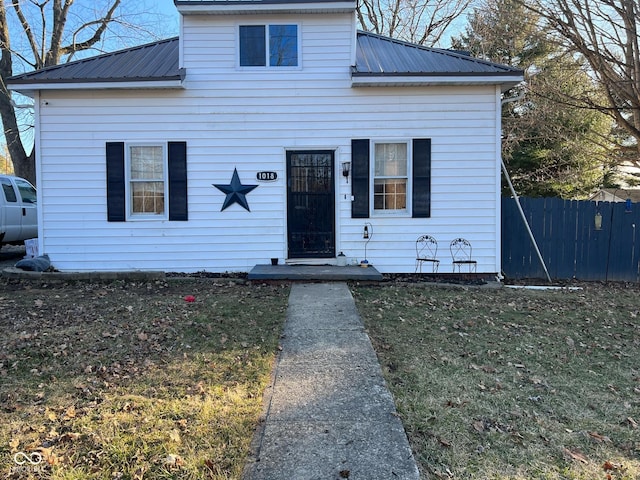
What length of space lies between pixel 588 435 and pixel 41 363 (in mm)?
4480

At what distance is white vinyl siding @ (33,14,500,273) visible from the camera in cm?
864

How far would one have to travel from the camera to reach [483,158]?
873cm

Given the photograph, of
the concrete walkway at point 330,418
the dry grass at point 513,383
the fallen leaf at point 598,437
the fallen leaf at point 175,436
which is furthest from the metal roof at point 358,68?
the fallen leaf at point 175,436

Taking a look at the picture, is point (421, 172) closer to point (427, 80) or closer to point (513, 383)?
point (427, 80)

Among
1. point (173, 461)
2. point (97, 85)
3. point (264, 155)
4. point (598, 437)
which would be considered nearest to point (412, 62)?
point (264, 155)

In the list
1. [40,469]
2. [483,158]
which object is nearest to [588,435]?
[40,469]

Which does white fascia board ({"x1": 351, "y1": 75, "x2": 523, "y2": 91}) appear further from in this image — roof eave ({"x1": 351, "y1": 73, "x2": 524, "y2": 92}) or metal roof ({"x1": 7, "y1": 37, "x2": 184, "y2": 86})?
metal roof ({"x1": 7, "y1": 37, "x2": 184, "y2": 86})

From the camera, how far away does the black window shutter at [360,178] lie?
870 cm

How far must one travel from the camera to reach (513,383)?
389cm

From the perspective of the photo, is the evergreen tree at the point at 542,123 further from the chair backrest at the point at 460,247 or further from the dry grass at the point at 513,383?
the dry grass at the point at 513,383

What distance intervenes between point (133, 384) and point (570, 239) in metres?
8.79

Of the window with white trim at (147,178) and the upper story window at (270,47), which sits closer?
the upper story window at (270,47)

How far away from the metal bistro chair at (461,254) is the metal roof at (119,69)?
599cm

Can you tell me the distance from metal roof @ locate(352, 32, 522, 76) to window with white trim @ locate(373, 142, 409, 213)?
1.36 metres
